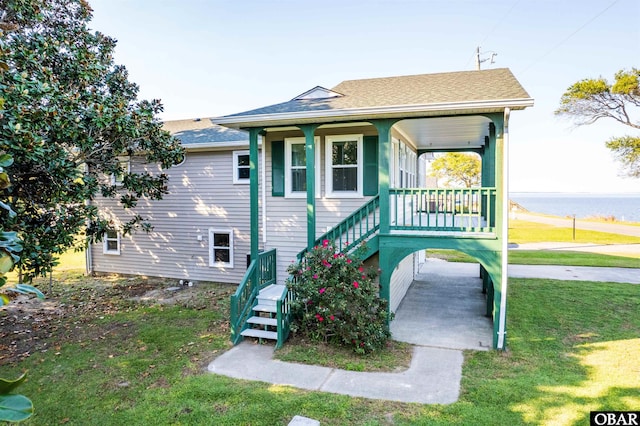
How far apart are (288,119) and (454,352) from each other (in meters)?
5.30

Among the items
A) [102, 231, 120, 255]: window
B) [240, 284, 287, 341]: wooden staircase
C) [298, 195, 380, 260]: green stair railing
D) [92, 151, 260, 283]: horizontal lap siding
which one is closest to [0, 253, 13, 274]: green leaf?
[240, 284, 287, 341]: wooden staircase

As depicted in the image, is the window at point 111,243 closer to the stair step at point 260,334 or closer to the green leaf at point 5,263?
the stair step at point 260,334

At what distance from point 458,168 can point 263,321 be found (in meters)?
30.9

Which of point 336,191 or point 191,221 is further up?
point 336,191

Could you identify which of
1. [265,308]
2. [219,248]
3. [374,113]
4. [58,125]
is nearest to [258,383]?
[265,308]

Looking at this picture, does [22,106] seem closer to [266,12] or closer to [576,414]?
[576,414]

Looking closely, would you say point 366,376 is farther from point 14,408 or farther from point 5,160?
point 5,160

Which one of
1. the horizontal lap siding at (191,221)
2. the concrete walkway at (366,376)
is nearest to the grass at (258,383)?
the concrete walkway at (366,376)

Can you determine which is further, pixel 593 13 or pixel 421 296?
pixel 593 13

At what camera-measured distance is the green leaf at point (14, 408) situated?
1.12m

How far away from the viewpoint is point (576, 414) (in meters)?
4.53

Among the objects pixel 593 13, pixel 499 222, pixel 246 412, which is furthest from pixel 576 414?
pixel 593 13

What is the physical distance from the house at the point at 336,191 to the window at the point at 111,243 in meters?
0.78

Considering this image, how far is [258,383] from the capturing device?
17.9 feet
